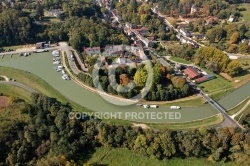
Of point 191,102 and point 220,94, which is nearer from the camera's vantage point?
point 191,102

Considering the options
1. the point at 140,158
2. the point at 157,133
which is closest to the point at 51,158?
the point at 140,158

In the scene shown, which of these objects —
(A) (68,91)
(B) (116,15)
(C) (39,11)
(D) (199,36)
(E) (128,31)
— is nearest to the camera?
(A) (68,91)

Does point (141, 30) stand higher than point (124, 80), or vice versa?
point (141, 30)

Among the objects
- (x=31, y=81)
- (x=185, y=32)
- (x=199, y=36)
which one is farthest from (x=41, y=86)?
(x=199, y=36)

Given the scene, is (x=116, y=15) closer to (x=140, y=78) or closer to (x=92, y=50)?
(x=92, y=50)

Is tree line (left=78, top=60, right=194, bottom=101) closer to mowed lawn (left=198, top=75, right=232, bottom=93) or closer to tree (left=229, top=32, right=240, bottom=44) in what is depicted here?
mowed lawn (left=198, top=75, right=232, bottom=93)

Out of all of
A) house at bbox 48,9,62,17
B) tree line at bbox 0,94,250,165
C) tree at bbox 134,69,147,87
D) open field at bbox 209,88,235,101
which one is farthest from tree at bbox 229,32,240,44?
house at bbox 48,9,62,17

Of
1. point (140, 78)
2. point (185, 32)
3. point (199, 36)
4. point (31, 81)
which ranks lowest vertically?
point (31, 81)
